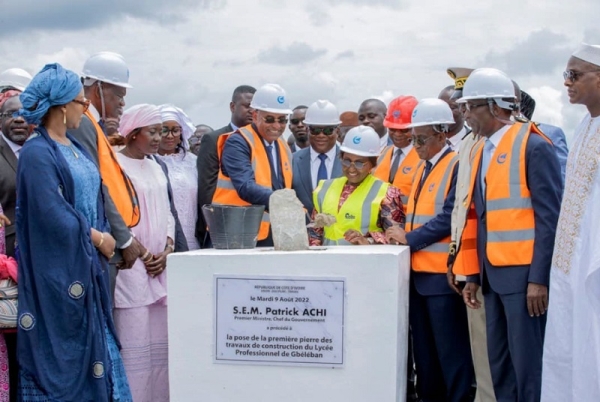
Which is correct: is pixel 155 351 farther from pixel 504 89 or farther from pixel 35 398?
pixel 504 89

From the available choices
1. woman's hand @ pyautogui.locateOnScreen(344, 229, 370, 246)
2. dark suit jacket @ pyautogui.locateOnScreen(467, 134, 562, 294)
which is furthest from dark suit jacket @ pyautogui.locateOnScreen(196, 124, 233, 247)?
dark suit jacket @ pyautogui.locateOnScreen(467, 134, 562, 294)

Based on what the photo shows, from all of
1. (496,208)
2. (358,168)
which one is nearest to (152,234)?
(358,168)

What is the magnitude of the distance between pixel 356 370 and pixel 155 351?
1944 mm

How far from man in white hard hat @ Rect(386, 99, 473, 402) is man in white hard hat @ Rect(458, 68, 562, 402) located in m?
0.49

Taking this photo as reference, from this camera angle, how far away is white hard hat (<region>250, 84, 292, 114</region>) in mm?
6945

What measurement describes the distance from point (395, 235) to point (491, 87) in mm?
1194

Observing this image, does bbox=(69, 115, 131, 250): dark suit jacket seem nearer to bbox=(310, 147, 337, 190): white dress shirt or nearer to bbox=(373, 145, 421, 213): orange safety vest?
bbox=(373, 145, 421, 213): orange safety vest

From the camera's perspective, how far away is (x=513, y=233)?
16.2ft

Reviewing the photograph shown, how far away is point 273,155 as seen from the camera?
23.4 ft

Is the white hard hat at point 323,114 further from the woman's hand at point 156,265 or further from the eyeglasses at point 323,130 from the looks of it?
the woman's hand at point 156,265

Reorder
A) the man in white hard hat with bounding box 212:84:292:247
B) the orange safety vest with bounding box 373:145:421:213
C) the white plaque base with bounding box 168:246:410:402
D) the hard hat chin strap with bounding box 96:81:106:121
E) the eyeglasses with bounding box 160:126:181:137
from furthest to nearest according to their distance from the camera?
the eyeglasses with bounding box 160:126:181:137
the man in white hard hat with bounding box 212:84:292:247
the orange safety vest with bounding box 373:145:421:213
the hard hat chin strap with bounding box 96:81:106:121
the white plaque base with bounding box 168:246:410:402

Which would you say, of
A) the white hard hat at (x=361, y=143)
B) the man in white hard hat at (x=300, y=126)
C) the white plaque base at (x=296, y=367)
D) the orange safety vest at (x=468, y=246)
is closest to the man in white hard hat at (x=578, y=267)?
the orange safety vest at (x=468, y=246)

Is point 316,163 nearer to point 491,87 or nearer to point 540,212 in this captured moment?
point 491,87

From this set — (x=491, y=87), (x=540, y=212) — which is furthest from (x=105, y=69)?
(x=540, y=212)
